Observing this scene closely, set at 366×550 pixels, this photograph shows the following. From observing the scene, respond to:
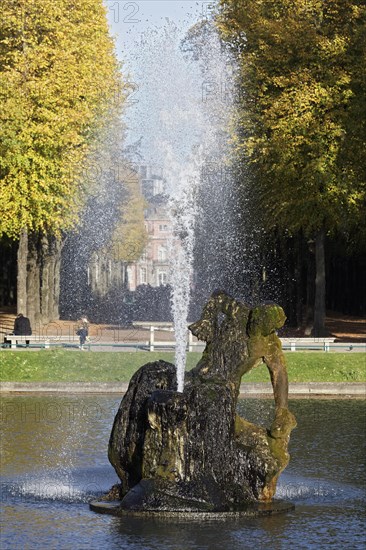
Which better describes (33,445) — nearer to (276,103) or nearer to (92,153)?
(276,103)

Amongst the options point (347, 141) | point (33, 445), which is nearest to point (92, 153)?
point (347, 141)

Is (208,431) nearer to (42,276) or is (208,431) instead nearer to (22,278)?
(22,278)

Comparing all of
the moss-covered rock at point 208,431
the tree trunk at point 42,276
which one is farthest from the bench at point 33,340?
the moss-covered rock at point 208,431

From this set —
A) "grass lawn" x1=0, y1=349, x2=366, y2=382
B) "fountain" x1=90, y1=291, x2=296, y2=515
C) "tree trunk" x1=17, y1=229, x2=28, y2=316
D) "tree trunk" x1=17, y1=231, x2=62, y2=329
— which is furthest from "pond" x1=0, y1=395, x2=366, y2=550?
"tree trunk" x1=17, y1=231, x2=62, y2=329

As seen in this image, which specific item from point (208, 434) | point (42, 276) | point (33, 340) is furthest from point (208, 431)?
point (42, 276)

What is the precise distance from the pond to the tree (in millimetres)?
18658

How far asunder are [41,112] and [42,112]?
0.10 m

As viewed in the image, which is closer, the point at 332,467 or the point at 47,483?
the point at 47,483

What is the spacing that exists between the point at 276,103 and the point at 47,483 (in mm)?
31624

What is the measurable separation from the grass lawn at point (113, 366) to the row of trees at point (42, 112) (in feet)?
30.9

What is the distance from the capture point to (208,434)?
60.3 ft

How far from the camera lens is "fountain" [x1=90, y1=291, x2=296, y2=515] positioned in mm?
18141

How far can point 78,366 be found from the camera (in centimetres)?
4022

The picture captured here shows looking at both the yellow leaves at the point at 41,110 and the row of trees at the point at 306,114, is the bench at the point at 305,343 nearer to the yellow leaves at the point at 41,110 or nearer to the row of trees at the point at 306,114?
the row of trees at the point at 306,114
